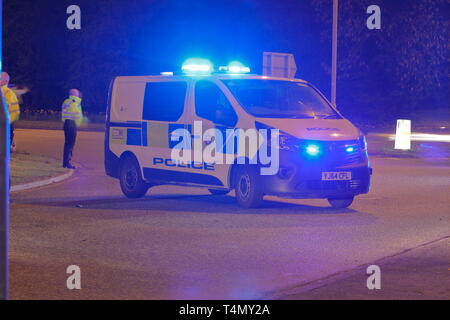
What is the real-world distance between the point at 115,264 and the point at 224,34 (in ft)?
155

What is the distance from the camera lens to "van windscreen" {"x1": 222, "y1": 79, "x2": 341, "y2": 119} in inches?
571

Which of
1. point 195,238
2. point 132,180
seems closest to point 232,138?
point 132,180

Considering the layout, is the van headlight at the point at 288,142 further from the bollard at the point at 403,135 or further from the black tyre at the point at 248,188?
the bollard at the point at 403,135

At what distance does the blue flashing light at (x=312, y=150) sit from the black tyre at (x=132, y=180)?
3.32 meters

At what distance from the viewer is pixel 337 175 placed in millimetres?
14031

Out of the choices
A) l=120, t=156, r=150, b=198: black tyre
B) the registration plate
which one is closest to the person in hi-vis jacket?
l=120, t=156, r=150, b=198: black tyre

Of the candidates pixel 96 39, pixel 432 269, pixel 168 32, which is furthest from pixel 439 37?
pixel 432 269

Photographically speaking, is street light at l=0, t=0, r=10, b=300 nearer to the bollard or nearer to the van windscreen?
the van windscreen

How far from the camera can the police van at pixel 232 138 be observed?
1390cm

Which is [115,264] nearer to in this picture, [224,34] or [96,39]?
[224,34]

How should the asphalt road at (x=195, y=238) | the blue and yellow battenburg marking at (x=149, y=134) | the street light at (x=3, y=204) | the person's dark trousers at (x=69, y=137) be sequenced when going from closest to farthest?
the street light at (x=3, y=204)
the asphalt road at (x=195, y=238)
the blue and yellow battenburg marking at (x=149, y=134)
the person's dark trousers at (x=69, y=137)

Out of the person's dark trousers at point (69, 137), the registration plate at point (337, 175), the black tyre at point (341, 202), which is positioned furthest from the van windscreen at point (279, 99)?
the person's dark trousers at point (69, 137)

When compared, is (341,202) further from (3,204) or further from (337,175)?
(3,204)

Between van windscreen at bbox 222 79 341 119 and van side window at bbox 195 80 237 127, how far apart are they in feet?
0.68
